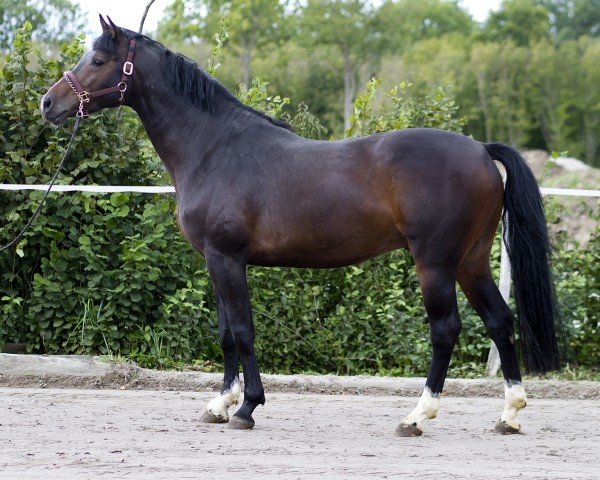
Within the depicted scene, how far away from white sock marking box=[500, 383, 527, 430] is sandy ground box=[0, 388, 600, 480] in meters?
0.10

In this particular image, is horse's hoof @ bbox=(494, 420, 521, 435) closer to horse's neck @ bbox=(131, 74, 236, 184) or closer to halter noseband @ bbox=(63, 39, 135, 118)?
horse's neck @ bbox=(131, 74, 236, 184)

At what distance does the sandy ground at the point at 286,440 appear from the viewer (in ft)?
14.8

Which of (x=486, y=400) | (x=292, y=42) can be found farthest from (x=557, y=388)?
(x=292, y=42)

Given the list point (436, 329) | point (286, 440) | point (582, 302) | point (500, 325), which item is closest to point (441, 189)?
point (436, 329)

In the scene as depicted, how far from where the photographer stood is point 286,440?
544cm

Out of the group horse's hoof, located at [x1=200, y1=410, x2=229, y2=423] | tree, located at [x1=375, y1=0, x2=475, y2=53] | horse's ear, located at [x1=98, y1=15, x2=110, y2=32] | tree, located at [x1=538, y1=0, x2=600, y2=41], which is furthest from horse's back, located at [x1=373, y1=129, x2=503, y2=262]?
tree, located at [x1=538, y1=0, x2=600, y2=41]

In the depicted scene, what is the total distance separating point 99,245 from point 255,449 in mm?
3438

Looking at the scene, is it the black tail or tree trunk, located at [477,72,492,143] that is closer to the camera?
the black tail

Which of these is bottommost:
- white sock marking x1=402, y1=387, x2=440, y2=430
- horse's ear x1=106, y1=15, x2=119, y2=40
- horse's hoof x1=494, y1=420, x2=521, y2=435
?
horse's hoof x1=494, y1=420, x2=521, y2=435

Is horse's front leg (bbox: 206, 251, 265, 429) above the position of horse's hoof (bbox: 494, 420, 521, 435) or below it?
above

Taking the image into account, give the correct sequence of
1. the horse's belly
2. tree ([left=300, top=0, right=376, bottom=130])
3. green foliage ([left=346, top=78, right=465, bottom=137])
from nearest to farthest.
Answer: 1. the horse's belly
2. green foliage ([left=346, top=78, right=465, bottom=137])
3. tree ([left=300, top=0, right=376, bottom=130])

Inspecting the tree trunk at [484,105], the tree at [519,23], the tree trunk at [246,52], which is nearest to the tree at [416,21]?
the tree at [519,23]

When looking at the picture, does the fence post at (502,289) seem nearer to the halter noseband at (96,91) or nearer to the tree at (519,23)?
the halter noseband at (96,91)

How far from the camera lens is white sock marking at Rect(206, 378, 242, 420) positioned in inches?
238
